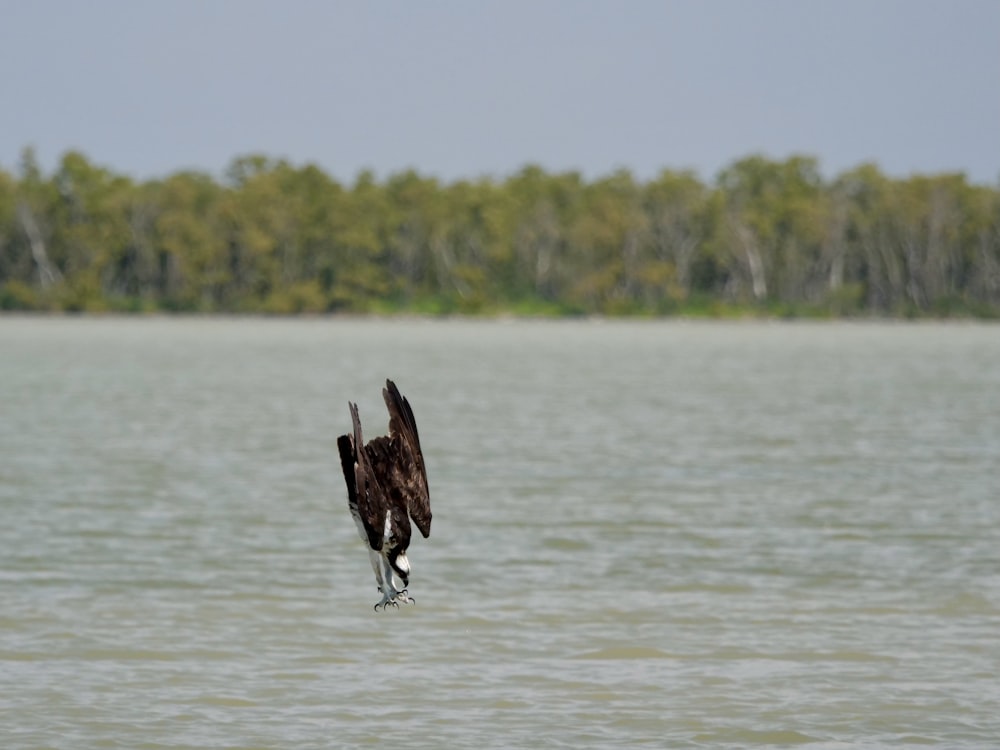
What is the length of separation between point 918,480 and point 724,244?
145231 mm

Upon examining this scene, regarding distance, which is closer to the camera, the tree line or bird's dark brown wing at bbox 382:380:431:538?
bird's dark brown wing at bbox 382:380:431:538

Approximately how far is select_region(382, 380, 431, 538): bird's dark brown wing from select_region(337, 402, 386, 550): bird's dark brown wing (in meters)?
0.16

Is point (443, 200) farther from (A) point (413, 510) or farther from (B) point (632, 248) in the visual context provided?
(A) point (413, 510)

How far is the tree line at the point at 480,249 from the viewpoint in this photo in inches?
6688

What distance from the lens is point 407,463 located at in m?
8.16

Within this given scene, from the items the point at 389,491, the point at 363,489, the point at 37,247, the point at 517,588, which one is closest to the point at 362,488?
the point at 363,489

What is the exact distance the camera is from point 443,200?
7062 inches

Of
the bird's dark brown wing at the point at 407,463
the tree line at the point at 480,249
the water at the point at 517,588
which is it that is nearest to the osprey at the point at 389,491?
the bird's dark brown wing at the point at 407,463

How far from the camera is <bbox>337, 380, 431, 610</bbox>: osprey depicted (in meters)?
7.78

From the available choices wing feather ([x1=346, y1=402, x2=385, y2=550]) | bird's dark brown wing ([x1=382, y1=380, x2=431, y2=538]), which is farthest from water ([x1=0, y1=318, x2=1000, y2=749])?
wing feather ([x1=346, y1=402, x2=385, y2=550])

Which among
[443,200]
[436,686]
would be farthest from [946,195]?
[436,686]

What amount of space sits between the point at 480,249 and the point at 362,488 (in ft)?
553

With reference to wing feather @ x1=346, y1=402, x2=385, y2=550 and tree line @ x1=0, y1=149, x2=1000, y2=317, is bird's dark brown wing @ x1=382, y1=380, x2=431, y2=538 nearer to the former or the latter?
wing feather @ x1=346, y1=402, x2=385, y2=550

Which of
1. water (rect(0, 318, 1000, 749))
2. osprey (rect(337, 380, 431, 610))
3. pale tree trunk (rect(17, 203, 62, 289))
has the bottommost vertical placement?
water (rect(0, 318, 1000, 749))
